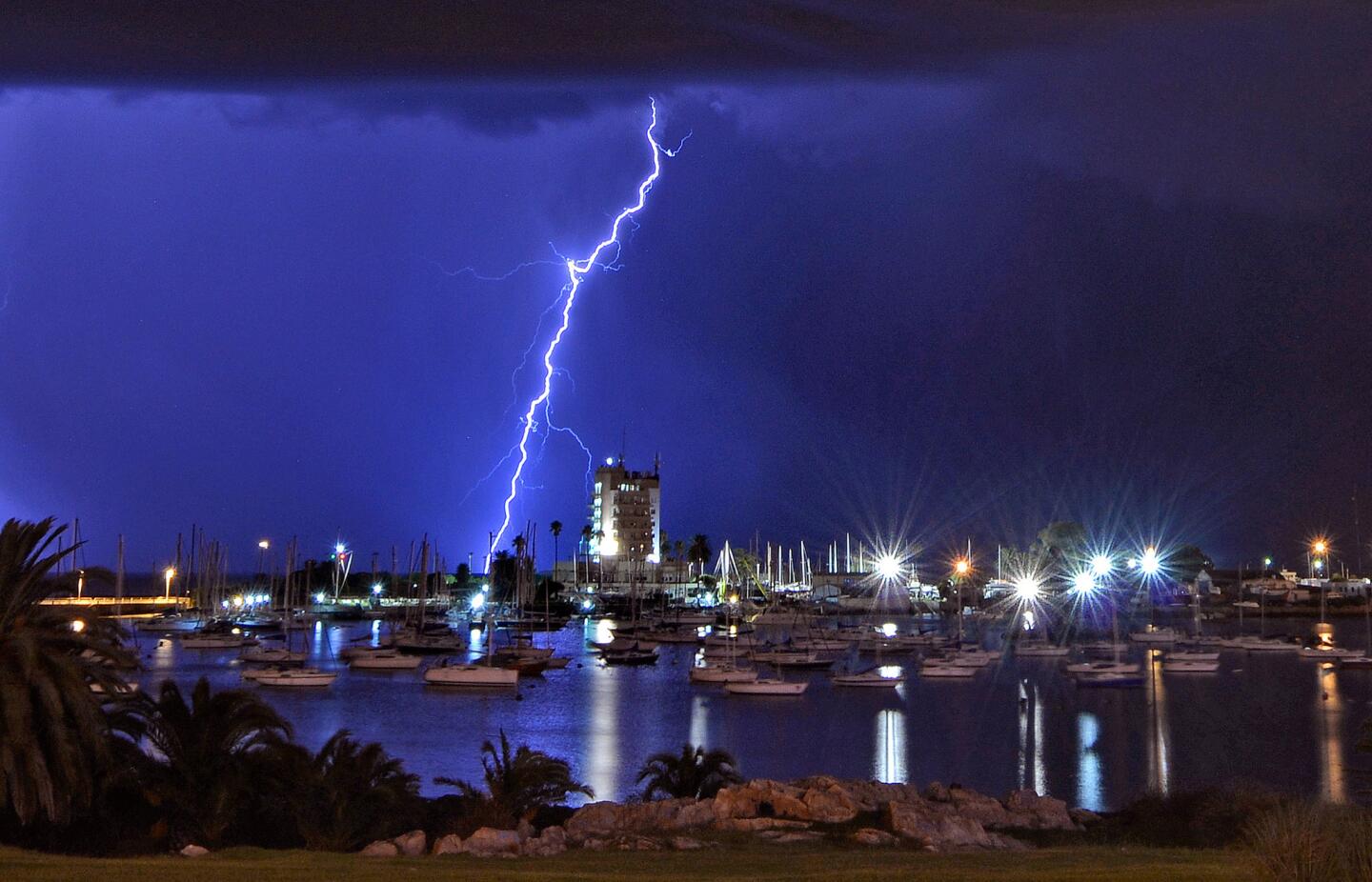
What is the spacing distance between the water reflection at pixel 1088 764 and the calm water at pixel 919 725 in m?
0.10

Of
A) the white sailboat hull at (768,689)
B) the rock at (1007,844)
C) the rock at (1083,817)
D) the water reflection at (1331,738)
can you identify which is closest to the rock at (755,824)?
the rock at (1007,844)

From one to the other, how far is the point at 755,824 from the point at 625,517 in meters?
144

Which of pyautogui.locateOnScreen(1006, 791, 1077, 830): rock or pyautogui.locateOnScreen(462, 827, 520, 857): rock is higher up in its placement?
pyautogui.locateOnScreen(462, 827, 520, 857): rock

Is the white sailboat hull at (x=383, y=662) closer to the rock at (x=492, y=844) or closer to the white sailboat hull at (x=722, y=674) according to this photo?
the white sailboat hull at (x=722, y=674)

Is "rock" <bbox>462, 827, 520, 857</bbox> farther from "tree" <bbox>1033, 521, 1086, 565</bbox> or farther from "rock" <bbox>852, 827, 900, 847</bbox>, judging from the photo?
"tree" <bbox>1033, 521, 1086, 565</bbox>

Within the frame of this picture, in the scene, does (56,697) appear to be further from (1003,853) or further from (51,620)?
(1003,853)

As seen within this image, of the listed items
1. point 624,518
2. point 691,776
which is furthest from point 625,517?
point 691,776

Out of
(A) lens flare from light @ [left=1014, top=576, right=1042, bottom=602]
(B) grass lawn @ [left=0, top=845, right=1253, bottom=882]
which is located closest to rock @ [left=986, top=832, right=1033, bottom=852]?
(B) grass lawn @ [left=0, top=845, right=1253, bottom=882]

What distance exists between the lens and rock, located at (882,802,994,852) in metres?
14.1

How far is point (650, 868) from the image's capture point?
36.5ft

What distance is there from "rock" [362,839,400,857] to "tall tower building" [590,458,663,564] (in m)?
143

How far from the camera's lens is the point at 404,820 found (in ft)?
53.2

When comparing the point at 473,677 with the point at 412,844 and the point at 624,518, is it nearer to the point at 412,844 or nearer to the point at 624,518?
the point at 412,844

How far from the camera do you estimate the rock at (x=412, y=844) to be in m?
13.6
